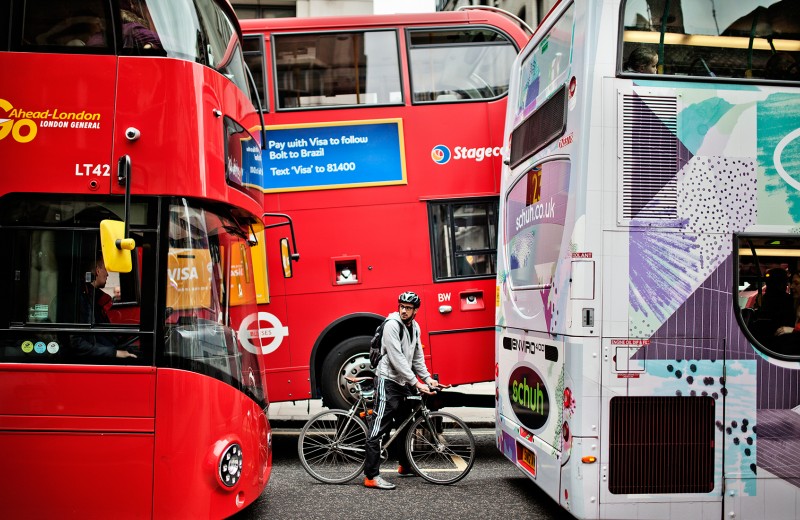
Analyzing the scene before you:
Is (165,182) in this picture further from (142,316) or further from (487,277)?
(487,277)

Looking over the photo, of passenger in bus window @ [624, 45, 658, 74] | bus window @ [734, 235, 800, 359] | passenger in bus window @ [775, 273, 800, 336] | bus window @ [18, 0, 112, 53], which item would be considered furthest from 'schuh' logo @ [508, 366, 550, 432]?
bus window @ [18, 0, 112, 53]

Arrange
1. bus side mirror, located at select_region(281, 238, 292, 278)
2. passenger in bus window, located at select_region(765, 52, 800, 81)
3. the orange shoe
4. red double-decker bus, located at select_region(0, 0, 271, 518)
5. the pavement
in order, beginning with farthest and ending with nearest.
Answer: the pavement
bus side mirror, located at select_region(281, 238, 292, 278)
the orange shoe
passenger in bus window, located at select_region(765, 52, 800, 81)
red double-decker bus, located at select_region(0, 0, 271, 518)

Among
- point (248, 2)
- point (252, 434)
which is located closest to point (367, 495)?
point (252, 434)

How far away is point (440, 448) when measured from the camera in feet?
23.0

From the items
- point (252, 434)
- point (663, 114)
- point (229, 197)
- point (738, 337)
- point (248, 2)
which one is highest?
point (248, 2)

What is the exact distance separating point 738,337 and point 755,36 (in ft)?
7.13

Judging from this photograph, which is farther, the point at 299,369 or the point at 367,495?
the point at 299,369

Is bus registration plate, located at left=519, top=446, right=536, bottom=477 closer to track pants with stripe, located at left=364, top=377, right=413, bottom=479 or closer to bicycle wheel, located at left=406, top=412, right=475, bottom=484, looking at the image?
bicycle wheel, located at left=406, top=412, right=475, bottom=484

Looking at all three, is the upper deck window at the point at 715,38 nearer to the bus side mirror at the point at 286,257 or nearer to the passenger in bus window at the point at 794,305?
the passenger in bus window at the point at 794,305

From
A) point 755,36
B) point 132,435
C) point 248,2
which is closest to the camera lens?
point 132,435

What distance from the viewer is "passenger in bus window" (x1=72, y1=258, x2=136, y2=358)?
484cm

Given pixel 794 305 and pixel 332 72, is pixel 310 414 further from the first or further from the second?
pixel 794 305

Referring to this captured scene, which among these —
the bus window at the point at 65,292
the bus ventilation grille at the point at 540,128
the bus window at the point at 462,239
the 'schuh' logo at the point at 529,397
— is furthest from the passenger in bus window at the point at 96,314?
the bus window at the point at 462,239

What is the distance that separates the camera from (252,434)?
5.39 meters
